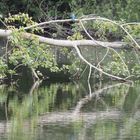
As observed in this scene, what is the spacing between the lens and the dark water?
11.0 meters

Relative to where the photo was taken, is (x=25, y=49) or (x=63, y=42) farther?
(x=63, y=42)

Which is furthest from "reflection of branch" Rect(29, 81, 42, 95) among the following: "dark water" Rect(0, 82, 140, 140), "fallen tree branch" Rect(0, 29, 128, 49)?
"fallen tree branch" Rect(0, 29, 128, 49)

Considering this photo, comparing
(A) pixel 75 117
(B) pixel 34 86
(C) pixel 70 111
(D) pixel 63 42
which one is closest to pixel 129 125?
(A) pixel 75 117

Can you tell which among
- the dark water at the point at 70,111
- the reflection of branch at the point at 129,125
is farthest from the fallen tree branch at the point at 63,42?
the reflection of branch at the point at 129,125

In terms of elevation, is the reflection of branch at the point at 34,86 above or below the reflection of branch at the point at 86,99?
above

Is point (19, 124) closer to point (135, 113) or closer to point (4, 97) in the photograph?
point (135, 113)

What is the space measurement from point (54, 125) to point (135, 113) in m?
2.05

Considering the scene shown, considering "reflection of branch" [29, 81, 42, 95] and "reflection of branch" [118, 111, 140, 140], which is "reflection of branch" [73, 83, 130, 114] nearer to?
"reflection of branch" [118, 111, 140, 140]

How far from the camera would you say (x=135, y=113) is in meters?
13.0

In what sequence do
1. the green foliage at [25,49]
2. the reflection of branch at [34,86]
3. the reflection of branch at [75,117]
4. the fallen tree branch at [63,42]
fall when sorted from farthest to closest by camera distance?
the reflection of branch at [34,86], the fallen tree branch at [63,42], the green foliage at [25,49], the reflection of branch at [75,117]

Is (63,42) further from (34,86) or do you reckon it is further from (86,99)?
(86,99)

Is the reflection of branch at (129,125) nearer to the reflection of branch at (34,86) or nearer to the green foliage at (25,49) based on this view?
the green foliage at (25,49)

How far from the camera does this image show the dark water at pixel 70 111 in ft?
35.9

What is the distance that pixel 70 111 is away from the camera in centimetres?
1325
